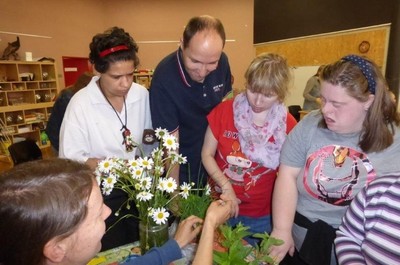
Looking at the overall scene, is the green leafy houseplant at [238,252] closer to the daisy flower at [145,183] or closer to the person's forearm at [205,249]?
the person's forearm at [205,249]

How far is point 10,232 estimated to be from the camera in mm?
652

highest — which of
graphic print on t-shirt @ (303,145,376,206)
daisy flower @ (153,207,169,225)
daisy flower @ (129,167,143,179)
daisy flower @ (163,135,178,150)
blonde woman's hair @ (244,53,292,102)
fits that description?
blonde woman's hair @ (244,53,292,102)

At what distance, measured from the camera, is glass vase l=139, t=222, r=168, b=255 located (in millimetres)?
1092

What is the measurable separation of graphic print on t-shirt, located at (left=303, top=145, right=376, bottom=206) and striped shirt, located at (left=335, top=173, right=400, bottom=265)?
0.39 ft

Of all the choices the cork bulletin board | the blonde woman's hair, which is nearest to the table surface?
the blonde woman's hair

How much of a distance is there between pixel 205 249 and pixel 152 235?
241 mm

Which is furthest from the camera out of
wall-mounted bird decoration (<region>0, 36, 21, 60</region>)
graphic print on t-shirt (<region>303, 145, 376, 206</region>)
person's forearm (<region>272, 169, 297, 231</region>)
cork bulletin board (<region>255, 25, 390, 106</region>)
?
wall-mounted bird decoration (<region>0, 36, 21, 60</region>)

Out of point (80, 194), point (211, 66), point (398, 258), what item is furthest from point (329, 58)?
point (80, 194)

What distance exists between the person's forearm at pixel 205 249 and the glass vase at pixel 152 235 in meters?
0.19

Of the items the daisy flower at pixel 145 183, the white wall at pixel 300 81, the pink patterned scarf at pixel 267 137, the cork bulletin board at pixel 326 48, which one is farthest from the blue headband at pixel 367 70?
the white wall at pixel 300 81

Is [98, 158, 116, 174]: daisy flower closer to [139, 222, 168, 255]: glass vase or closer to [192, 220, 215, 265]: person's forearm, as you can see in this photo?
[139, 222, 168, 255]: glass vase

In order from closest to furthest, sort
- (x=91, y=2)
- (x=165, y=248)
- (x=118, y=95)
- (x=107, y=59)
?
(x=165, y=248) → (x=107, y=59) → (x=118, y=95) → (x=91, y=2)

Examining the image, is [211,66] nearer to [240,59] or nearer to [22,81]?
[22,81]

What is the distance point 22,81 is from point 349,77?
705 centimetres
